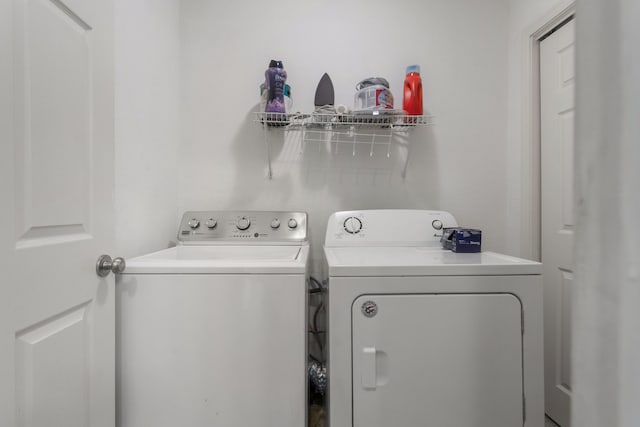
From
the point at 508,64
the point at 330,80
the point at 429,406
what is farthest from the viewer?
the point at 508,64

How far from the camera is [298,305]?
36.9 inches

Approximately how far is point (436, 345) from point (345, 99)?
4.68 ft

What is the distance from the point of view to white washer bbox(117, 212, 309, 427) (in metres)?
0.93

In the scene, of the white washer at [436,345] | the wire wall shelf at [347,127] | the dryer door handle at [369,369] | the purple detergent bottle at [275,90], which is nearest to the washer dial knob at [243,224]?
the wire wall shelf at [347,127]

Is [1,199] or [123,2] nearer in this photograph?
[1,199]

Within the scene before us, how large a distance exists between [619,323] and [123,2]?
1794 mm

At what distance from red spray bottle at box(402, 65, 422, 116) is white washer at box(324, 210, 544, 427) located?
100 cm

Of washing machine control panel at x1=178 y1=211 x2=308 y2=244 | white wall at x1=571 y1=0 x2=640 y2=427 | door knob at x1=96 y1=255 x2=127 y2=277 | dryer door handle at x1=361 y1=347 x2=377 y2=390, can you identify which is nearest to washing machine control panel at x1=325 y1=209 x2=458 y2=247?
washing machine control panel at x1=178 y1=211 x2=308 y2=244

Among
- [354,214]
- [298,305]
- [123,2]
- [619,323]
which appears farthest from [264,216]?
[619,323]

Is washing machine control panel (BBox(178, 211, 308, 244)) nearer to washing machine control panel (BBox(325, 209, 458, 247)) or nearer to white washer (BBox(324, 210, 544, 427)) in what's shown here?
washing machine control panel (BBox(325, 209, 458, 247))

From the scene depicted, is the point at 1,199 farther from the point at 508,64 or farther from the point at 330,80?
the point at 508,64

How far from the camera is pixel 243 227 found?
1514 millimetres

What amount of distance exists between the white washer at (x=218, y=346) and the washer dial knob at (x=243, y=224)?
577 mm

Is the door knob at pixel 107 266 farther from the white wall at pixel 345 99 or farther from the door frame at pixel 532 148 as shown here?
the door frame at pixel 532 148
